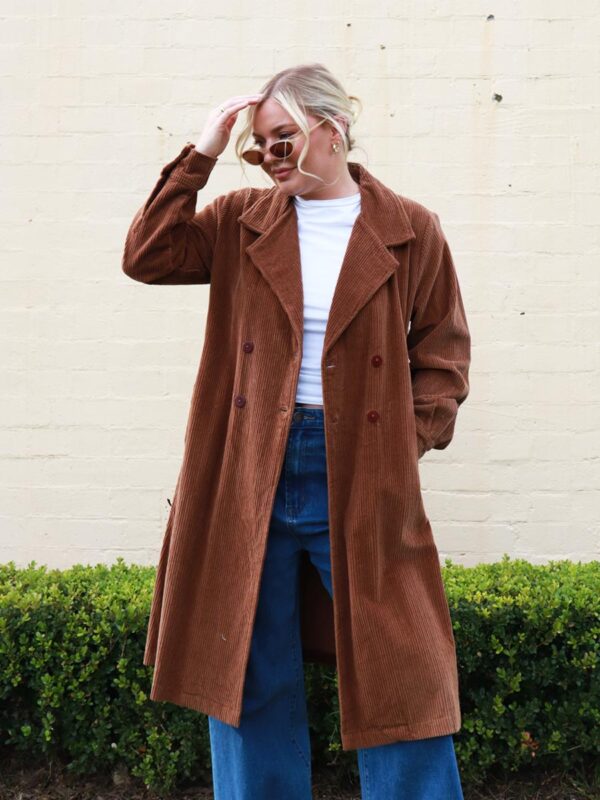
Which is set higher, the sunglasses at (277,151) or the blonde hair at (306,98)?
the blonde hair at (306,98)

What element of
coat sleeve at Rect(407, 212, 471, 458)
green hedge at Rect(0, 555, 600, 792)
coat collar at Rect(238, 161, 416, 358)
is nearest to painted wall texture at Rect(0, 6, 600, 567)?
green hedge at Rect(0, 555, 600, 792)

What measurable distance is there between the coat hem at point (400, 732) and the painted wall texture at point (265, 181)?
198 cm

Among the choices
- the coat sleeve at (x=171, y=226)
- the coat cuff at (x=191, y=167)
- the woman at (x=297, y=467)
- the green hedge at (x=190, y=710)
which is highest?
the coat cuff at (x=191, y=167)

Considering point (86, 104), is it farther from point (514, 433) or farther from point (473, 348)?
point (514, 433)

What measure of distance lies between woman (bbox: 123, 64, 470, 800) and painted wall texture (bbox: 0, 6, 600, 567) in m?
1.80

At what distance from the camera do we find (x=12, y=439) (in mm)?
4582

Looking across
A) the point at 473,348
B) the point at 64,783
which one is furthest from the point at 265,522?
the point at 473,348

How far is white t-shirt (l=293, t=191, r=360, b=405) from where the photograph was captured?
104 inches

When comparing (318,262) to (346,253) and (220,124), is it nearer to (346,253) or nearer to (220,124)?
(346,253)

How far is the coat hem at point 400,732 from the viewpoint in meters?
2.55

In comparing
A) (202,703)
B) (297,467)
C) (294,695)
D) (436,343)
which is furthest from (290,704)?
(436,343)

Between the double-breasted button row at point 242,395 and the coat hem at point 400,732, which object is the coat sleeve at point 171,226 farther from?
the coat hem at point 400,732

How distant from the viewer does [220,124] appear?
8.59 ft

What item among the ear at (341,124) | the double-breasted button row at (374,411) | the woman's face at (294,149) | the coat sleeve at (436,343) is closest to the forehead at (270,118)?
the woman's face at (294,149)
